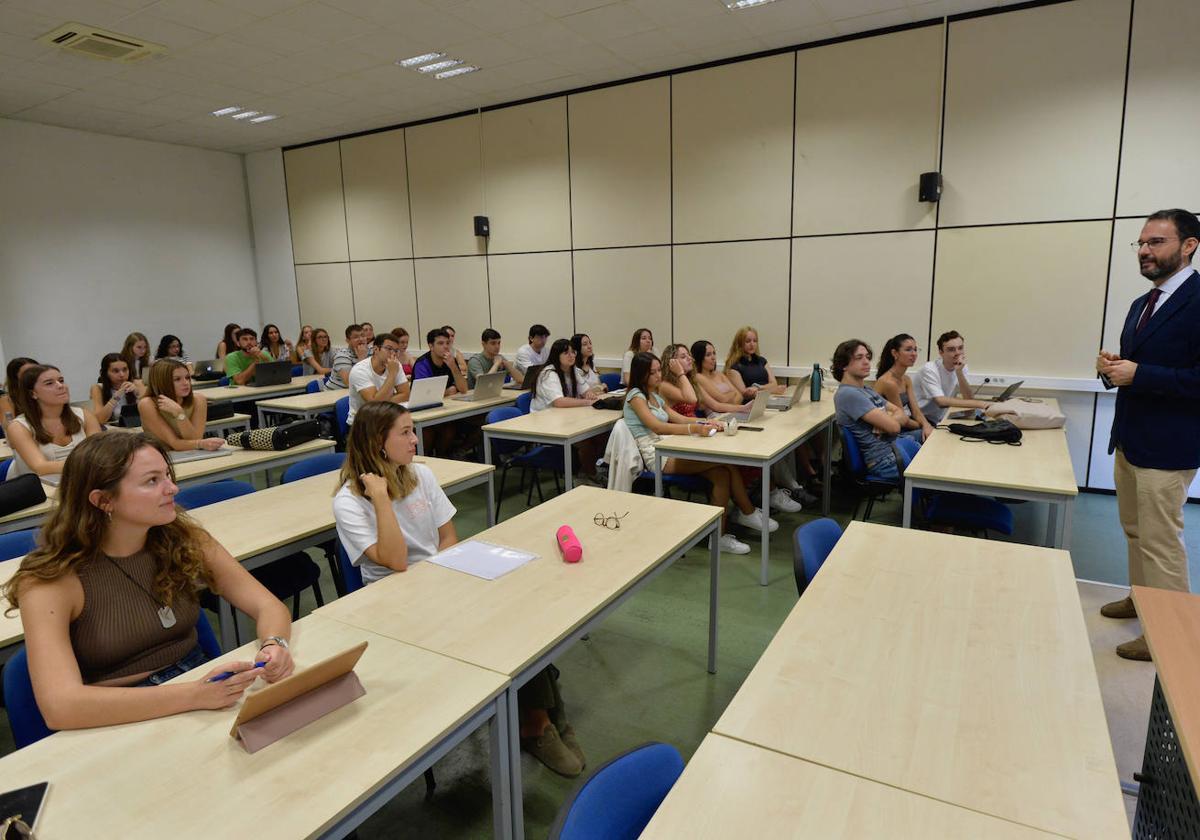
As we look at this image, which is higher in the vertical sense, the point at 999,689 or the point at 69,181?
the point at 69,181

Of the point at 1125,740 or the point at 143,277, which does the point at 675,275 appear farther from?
the point at 143,277

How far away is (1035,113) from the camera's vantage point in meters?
5.30

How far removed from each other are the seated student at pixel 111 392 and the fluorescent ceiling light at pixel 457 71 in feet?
12.8

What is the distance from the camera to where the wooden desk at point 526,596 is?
1719 mm

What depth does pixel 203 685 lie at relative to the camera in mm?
1467

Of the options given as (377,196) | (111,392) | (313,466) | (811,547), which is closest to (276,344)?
(377,196)

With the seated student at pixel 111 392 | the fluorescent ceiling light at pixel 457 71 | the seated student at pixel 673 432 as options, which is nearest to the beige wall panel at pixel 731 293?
the seated student at pixel 673 432

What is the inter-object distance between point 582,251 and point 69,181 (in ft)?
20.4

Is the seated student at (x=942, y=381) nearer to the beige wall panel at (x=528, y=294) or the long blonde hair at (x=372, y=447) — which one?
the beige wall panel at (x=528, y=294)

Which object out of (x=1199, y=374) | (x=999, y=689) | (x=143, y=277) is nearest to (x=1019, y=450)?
(x=1199, y=374)

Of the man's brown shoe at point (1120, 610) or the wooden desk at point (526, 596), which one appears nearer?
the wooden desk at point (526, 596)

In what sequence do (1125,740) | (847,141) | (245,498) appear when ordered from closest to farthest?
(1125,740) < (245,498) < (847,141)

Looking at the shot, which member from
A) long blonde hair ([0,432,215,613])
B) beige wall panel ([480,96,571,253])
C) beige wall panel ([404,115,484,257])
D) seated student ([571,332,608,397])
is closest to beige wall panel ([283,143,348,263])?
beige wall panel ([404,115,484,257])

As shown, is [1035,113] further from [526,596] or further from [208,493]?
[208,493]
